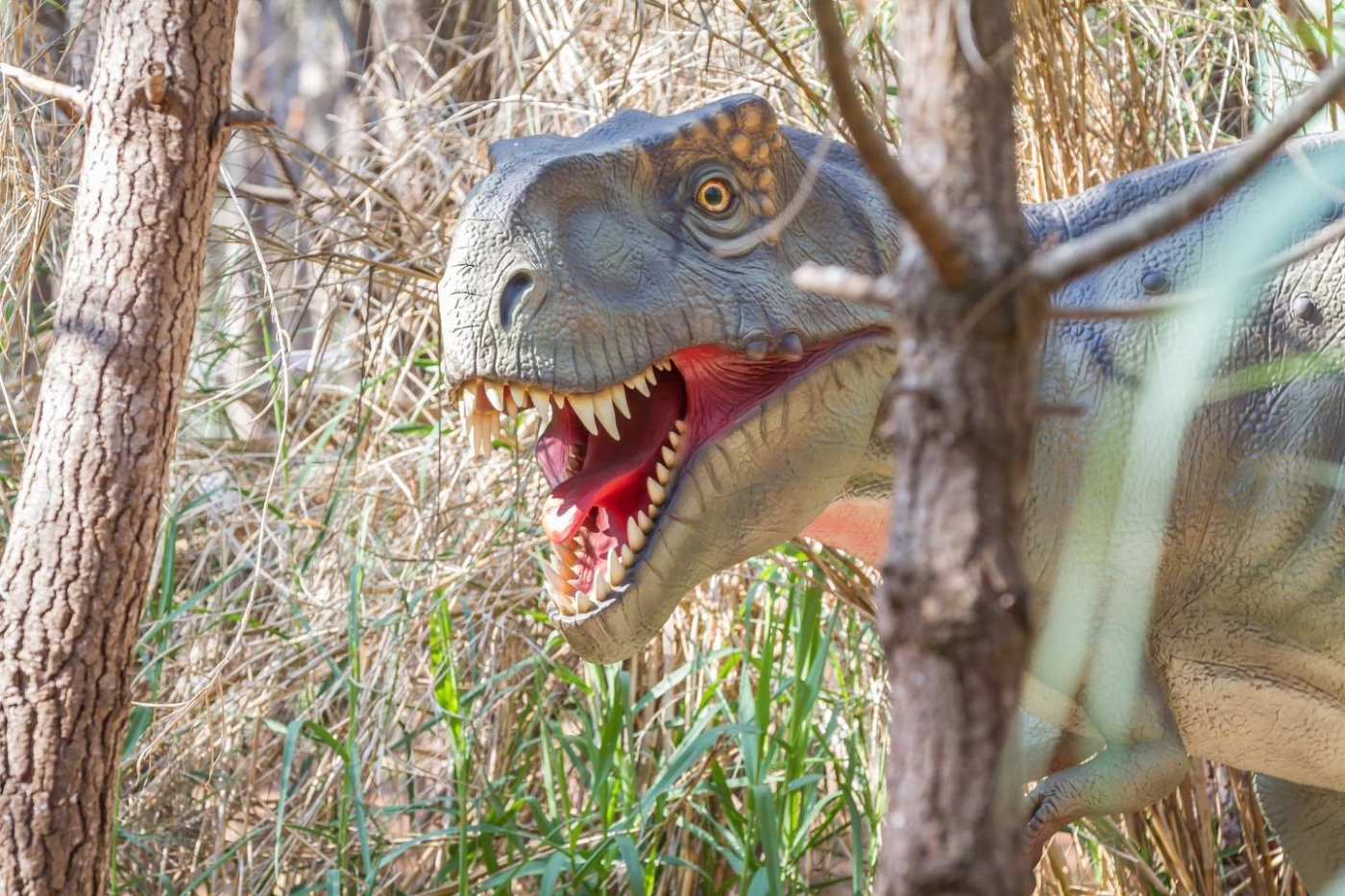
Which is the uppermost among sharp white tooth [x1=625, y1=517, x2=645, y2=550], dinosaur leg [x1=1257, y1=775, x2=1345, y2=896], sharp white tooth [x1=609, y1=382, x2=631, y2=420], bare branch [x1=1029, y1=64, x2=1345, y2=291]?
sharp white tooth [x1=609, y1=382, x2=631, y2=420]

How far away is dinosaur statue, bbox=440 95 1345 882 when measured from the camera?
1524 mm

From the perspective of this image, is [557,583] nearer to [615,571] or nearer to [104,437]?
[615,571]

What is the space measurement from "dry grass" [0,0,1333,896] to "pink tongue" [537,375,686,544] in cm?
84

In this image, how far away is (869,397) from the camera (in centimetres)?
164

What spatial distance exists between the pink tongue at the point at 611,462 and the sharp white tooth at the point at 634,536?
0.5 inches

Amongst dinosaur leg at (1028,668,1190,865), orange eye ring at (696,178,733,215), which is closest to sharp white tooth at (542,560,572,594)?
orange eye ring at (696,178,733,215)

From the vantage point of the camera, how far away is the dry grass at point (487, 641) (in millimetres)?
2613

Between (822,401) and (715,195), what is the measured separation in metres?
0.22

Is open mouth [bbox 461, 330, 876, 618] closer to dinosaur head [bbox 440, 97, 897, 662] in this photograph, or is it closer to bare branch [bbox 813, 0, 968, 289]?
dinosaur head [bbox 440, 97, 897, 662]

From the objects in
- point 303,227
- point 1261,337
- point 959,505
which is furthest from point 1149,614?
point 303,227

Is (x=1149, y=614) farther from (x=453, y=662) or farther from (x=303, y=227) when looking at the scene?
(x=303, y=227)

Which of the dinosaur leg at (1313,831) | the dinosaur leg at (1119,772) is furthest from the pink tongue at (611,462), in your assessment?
the dinosaur leg at (1313,831)

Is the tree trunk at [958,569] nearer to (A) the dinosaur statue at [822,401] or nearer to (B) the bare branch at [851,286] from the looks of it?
(B) the bare branch at [851,286]

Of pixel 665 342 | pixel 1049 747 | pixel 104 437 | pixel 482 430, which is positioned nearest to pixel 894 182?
pixel 665 342
